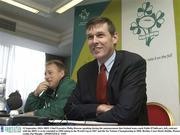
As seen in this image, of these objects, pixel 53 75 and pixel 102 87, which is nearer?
pixel 102 87

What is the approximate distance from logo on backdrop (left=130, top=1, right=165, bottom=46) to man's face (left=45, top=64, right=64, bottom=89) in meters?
1.19

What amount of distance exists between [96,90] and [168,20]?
177 cm

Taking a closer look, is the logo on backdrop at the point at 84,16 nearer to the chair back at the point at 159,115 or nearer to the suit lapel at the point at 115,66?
the chair back at the point at 159,115

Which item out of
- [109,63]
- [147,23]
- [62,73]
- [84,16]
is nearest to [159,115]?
[109,63]

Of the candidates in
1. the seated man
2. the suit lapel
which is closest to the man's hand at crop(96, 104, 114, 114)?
the suit lapel

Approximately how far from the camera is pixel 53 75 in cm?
238

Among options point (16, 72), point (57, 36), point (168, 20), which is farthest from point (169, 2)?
point (16, 72)

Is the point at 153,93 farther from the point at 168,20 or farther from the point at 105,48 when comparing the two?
the point at 105,48

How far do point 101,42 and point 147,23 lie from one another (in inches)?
64.6

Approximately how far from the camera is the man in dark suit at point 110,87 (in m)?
1.34

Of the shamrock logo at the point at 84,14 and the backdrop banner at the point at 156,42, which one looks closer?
the backdrop banner at the point at 156,42

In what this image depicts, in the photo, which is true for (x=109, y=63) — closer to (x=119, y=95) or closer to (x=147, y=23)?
(x=119, y=95)

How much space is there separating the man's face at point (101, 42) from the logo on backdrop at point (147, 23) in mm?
1501

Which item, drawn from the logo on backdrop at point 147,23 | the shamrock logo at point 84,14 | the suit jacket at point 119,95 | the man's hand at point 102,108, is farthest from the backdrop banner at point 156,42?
the man's hand at point 102,108
